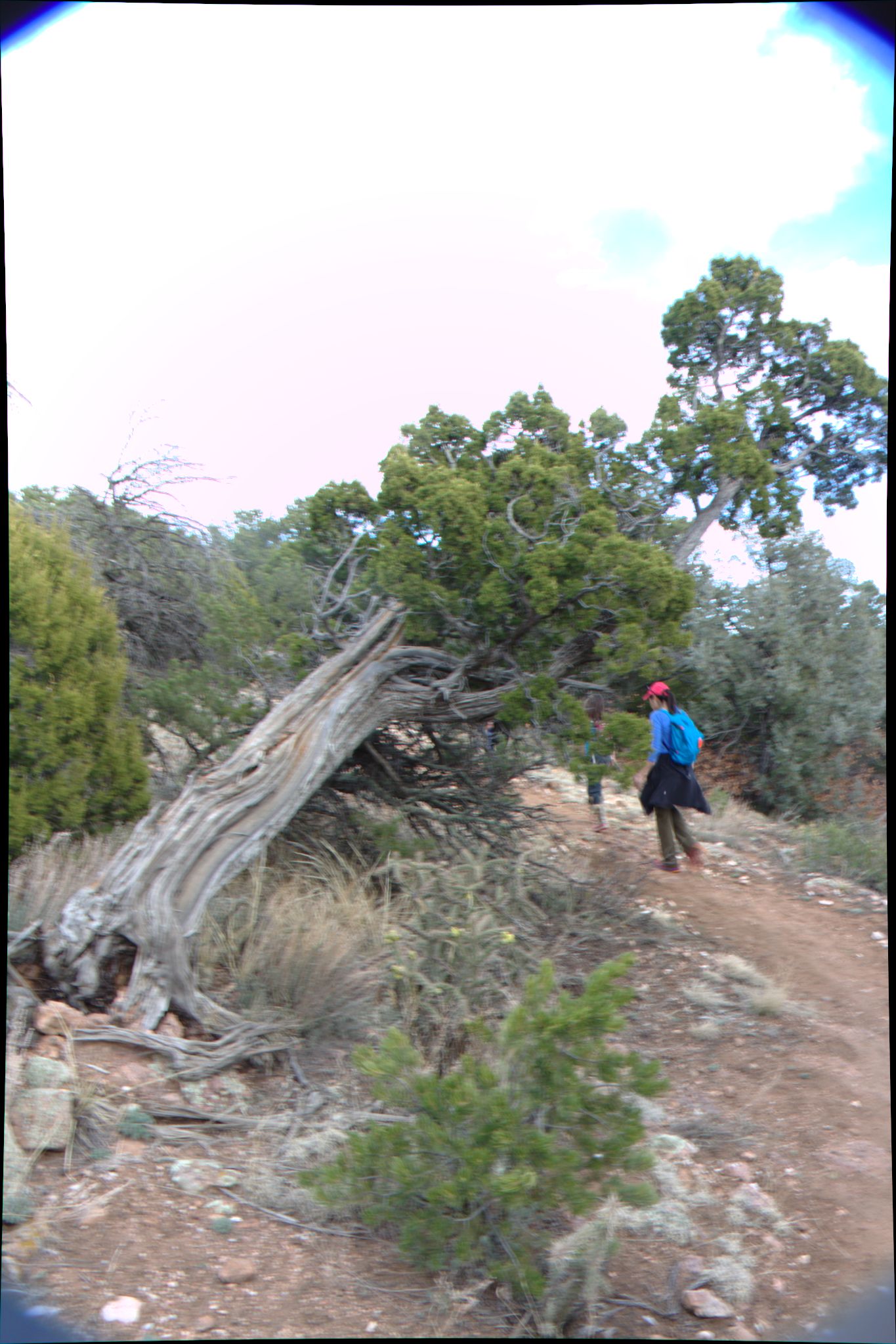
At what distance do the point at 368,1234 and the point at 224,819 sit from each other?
2.45m

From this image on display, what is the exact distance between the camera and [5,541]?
2611 mm

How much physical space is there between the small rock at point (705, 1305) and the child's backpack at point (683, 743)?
184 inches

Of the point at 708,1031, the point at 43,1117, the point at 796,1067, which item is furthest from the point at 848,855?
the point at 43,1117

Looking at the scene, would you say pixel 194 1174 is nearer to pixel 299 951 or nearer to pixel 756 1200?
pixel 299 951

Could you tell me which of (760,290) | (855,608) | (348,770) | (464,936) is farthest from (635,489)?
(855,608)

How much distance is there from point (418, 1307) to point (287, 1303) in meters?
0.40

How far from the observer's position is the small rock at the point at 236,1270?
111 inches

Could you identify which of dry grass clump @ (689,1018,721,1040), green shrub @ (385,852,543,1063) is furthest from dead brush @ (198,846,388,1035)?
dry grass clump @ (689,1018,721,1040)

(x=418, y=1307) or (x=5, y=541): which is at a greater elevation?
(x=5, y=541)

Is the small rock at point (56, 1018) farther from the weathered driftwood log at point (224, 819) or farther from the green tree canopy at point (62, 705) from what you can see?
the green tree canopy at point (62, 705)

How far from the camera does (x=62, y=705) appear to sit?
5629mm

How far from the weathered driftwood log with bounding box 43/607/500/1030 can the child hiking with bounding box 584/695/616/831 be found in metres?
0.80

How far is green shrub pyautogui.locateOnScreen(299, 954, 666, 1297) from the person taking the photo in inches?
107

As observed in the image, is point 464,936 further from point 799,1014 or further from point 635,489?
point 635,489
